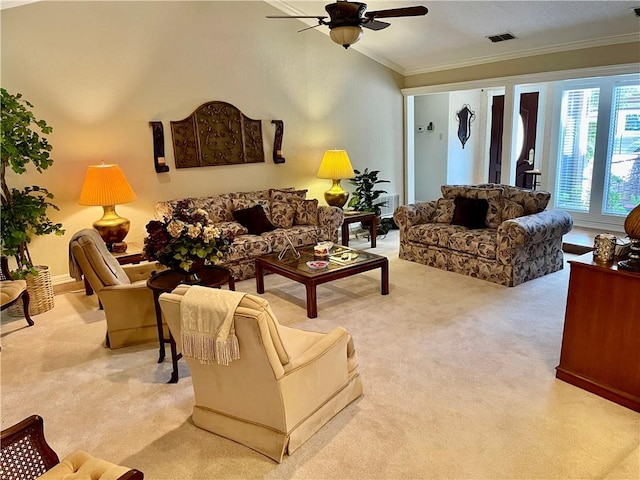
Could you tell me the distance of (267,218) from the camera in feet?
18.3

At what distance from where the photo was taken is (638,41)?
4.88 m

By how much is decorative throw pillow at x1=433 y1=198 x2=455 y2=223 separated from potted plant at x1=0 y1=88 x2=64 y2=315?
13.4ft

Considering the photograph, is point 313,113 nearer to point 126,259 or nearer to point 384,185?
point 384,185

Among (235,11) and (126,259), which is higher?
(235,11)

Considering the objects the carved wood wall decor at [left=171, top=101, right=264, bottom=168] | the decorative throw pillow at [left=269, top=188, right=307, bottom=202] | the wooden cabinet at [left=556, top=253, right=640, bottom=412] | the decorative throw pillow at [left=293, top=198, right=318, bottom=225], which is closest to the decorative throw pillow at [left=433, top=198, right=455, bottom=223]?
the decorative throw pillow at [left=293, top=198, right=318, bottom=225]

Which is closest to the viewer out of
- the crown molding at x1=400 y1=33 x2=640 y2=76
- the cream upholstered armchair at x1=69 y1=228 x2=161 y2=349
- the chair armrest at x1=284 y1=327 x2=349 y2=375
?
the chair armrest at x1=284 y1=327 x2=349 y2=375

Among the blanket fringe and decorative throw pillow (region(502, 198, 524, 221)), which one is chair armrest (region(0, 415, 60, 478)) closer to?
the blanket fringe

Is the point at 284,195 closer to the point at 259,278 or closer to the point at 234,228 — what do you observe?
the point at 234,228

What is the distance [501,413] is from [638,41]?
4.50 m

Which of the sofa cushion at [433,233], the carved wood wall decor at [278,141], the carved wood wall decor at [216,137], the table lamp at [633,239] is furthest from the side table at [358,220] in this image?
the table lamp at [633,239]

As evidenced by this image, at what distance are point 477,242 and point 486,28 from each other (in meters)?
2.62

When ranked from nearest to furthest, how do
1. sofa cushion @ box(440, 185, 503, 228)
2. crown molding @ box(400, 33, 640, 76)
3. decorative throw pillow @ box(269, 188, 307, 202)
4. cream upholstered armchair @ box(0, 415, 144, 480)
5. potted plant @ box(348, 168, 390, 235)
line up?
1. cream upholstered armchair @ box(0, 415, 144, 480)
2. crown molding @ box(400, 33, 640, 76)
3. sofa cushion @ box(440, 185, 503, 228)
4. decorative throw pillow @ box(269, 188, 307, 202)
5. potted plant @ box(348, 168, 390, 235)

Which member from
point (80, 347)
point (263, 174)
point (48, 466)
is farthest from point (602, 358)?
point (263, 174)

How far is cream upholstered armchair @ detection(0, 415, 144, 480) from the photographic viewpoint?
1634 millimetres
